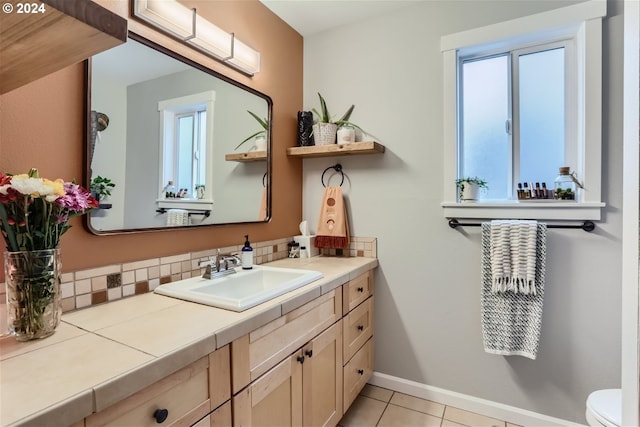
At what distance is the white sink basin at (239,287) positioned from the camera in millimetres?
1135

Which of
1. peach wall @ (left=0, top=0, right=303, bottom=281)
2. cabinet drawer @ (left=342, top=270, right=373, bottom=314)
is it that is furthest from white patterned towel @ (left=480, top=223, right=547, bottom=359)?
peach wall @ (left=0, top=0, right=303, bottom=281)

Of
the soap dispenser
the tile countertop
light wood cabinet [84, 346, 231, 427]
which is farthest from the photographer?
the soap dispenser

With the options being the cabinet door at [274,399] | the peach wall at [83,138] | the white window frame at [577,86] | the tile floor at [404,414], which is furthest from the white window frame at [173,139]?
the tile floor at [404,414]

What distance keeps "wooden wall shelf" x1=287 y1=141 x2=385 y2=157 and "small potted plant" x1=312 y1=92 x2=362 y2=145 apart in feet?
0.25

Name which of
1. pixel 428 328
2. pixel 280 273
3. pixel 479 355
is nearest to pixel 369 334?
pixel 428 328

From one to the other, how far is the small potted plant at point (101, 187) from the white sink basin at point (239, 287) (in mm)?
424

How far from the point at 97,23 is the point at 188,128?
2.86 feet

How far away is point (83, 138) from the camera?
1.15 m

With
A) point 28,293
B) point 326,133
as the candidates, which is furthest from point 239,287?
point 326,133

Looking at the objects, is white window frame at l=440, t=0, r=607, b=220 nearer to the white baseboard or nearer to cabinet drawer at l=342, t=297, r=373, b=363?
cabinet drawer at l=342, t=297, r=373, b=363

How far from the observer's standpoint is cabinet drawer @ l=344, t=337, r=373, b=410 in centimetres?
173

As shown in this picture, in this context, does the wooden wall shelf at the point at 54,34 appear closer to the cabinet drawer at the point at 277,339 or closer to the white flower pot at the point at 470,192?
the cabinet drawer at the point at 277,339

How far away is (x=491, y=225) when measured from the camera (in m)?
1.70

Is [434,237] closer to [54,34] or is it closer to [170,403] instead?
[170,403]
